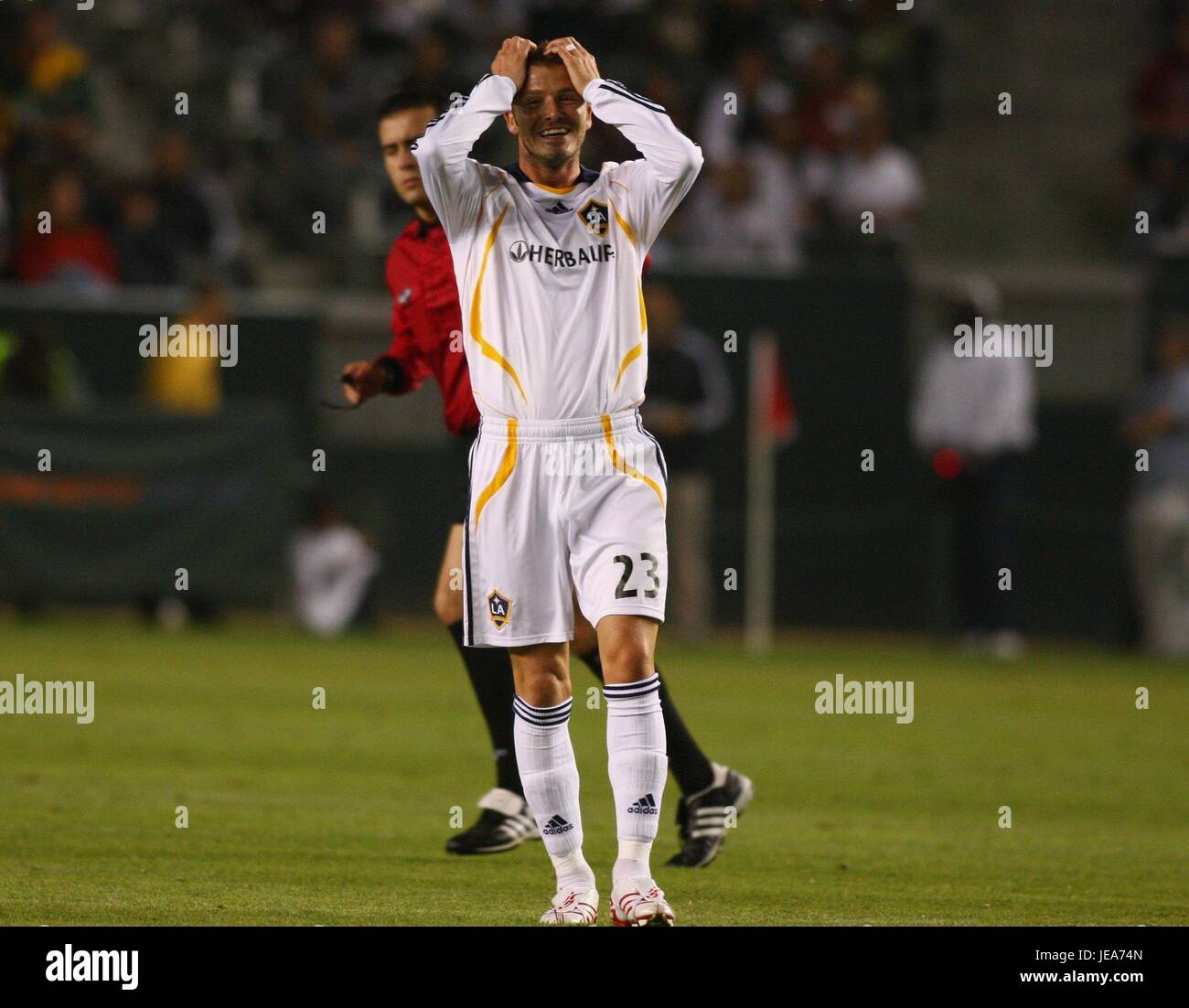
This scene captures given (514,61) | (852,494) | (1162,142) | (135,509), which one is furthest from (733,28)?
(514,61)

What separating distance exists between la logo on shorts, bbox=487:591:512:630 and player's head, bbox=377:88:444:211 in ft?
7.79

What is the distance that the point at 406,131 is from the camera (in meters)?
8.81

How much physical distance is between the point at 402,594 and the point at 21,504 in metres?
3.38

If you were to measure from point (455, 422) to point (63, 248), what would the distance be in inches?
457

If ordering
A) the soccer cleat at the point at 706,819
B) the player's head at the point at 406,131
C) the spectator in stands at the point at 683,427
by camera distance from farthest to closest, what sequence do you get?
the spectator in stands at the point at 683,427 < the player's head at the point at 406,131 < the soccer cleat at the point at 706,819

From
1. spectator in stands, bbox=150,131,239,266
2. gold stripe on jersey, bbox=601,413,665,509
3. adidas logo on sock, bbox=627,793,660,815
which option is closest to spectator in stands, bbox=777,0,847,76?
spectator in stands, bbox=150,131,239,266

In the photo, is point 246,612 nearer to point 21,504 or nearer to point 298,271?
point 21,504

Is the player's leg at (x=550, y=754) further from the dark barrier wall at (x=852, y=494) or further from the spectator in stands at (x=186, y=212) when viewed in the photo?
the spectator in stands at (x=186, y=212)

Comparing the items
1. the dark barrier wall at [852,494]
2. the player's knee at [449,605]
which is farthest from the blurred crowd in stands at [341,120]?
the player's knee at [449,605]

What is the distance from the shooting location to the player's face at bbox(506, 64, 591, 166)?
22.4 feet

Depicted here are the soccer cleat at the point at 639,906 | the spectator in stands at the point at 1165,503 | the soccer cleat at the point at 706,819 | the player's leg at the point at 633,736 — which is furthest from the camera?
the spectator in stands at the point at 1165,503

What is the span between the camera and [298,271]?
73.6 ft

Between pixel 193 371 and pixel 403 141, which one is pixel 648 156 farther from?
pixel 193 371

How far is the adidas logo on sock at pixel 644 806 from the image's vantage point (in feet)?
21.9
